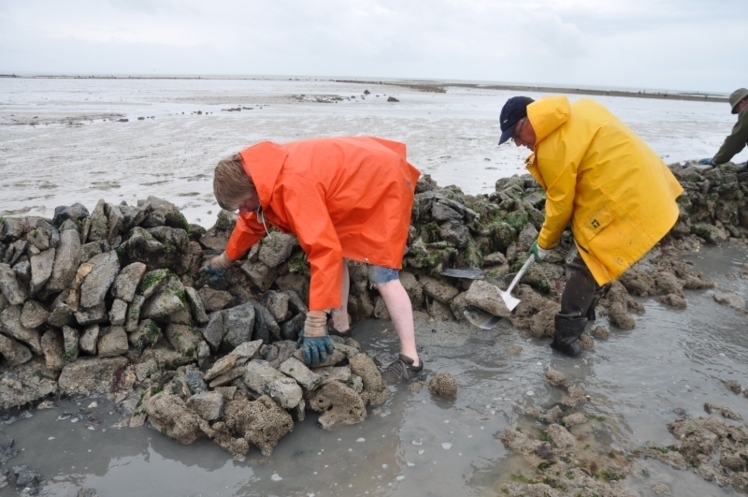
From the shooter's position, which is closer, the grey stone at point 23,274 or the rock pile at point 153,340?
the rock pile at point 153,340

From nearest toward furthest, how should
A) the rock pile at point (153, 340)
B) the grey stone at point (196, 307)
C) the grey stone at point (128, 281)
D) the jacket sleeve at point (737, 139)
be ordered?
the rock pile at point (153, 340), the grey stone at point (128, 281), the grey stone at point (196, 307), the jacket sleeve at point (737, 139)

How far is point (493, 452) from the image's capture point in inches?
123

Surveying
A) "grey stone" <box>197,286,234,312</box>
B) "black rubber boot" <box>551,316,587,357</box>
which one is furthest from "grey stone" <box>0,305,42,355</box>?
"black rubber boot" <box>551,316,587,357</box>

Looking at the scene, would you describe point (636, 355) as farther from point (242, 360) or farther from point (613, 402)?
point (242, 360)

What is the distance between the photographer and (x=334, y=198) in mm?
3381

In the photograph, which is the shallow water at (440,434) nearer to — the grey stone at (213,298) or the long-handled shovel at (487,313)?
the long-handled shovel at (487,313)

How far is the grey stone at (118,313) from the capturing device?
374 centimetres

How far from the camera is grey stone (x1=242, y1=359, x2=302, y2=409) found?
10.8 ft

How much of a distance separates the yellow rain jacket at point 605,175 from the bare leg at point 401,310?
1.34 meters

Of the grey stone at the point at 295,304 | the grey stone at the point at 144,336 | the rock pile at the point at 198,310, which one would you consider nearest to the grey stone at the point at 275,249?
the rock pile at the point at 198,310

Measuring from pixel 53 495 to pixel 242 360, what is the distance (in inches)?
51.6

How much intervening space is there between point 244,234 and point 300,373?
1252 millimetres

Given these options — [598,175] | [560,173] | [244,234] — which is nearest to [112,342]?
[244,234]

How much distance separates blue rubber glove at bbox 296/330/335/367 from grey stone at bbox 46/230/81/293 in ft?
6.27
